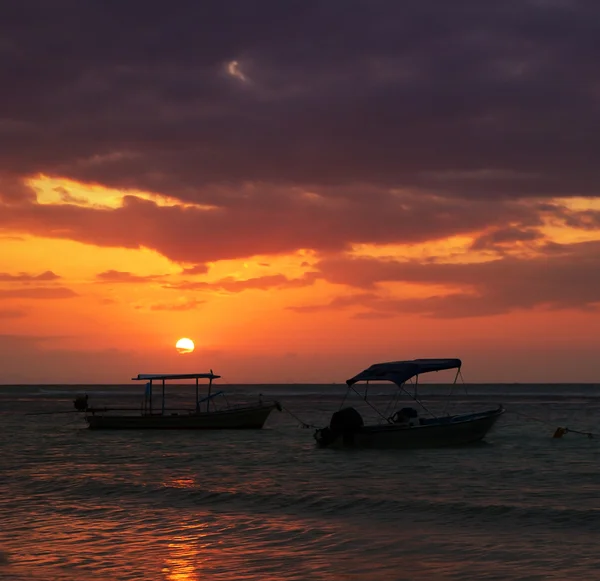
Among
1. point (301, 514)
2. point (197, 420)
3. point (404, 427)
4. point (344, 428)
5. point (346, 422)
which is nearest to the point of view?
point (301, 514)

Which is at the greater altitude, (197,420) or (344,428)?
(344,428)

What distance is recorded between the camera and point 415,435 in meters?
42.6

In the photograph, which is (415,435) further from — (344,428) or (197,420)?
(197,420)

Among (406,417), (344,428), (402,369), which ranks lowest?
(344,428)

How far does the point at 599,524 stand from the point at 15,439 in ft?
141

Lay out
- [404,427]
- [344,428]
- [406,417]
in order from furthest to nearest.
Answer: [406,417]
[344,428]
[404,427]

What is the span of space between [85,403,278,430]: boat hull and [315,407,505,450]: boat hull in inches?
624

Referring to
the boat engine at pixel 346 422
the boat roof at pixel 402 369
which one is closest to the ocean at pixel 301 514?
the boat engine at pixel 346 422

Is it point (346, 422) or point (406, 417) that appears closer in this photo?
point (346, 422)

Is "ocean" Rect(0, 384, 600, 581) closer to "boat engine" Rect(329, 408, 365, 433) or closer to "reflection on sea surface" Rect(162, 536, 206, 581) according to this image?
"reflection on sea surface" Rect(162, 536, 206, 581)

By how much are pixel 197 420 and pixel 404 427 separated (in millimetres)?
21754

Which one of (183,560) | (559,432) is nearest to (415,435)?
(559,432)

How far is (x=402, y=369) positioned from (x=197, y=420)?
20.7 meters

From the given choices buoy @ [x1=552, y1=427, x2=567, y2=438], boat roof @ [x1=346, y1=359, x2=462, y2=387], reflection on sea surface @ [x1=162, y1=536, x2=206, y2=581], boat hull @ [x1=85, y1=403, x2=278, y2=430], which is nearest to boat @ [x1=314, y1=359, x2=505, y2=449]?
boat roof @ [x1=346, y1=359, x2=462, y2=387]
